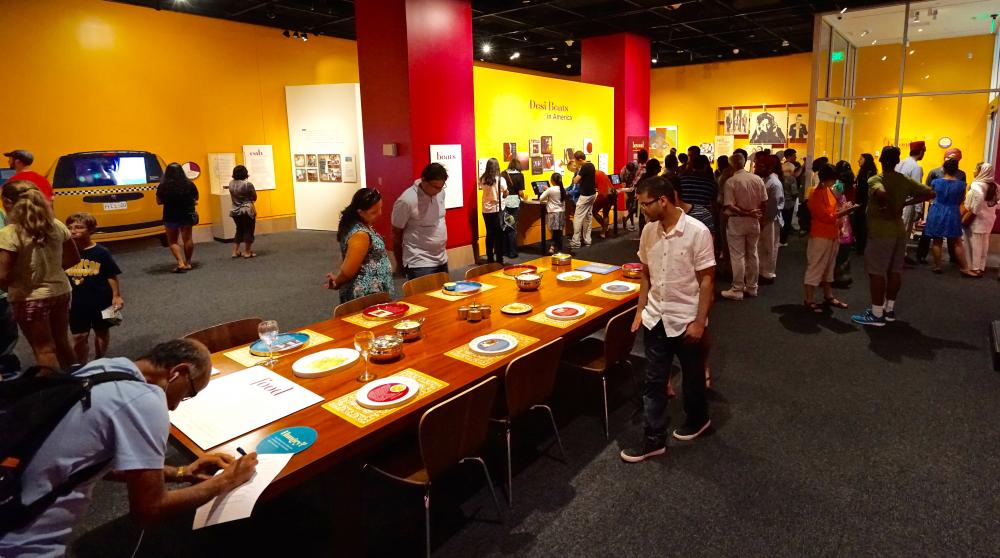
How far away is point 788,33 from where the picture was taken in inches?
503

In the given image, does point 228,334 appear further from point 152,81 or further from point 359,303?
point 152,81

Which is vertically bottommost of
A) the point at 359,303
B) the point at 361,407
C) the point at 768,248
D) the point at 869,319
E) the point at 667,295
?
the point at 869,319

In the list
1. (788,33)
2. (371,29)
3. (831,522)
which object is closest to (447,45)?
(371,29)

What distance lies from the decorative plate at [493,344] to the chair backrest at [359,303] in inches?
40.8

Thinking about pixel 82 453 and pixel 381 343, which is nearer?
pixel 82 453

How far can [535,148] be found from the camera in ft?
34.6

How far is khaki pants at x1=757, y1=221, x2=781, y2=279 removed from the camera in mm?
7203

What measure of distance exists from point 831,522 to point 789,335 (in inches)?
117

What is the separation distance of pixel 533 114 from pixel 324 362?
27.9 ft

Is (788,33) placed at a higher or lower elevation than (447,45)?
higher

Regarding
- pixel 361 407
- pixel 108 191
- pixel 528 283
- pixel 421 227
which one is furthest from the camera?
pixel 108 191

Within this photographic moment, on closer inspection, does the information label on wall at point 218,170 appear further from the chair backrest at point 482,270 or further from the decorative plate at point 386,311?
the decorative plate at point 386,311

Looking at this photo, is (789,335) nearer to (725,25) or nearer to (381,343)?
(381,343)

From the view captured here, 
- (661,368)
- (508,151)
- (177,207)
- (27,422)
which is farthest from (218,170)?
(27,422)
